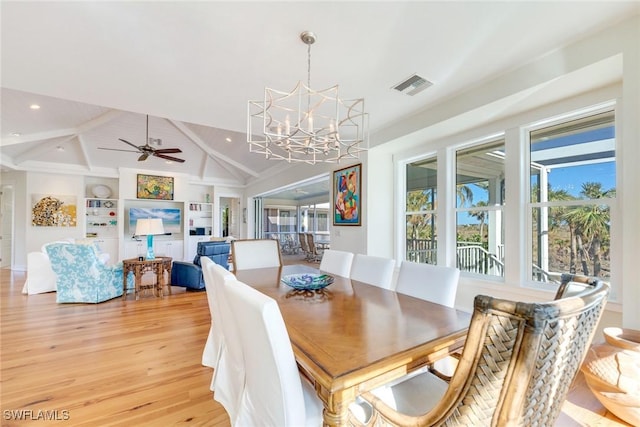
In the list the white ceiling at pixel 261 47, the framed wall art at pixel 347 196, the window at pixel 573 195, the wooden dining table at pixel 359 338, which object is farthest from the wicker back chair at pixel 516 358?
the framed wall art at pixel 347 196

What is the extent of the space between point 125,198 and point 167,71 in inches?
250

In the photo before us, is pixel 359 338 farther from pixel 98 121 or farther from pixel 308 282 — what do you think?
pixel 98 121

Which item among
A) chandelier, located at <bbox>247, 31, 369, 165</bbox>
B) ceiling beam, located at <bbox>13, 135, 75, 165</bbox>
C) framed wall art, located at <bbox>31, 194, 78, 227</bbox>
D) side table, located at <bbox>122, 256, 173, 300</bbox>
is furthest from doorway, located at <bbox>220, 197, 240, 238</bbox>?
chandelier, located at <bbox>247, 31, 369, 165</bbox>

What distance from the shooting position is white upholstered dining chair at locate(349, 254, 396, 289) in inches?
87.7

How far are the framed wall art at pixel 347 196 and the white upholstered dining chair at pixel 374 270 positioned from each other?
1471 millimetres

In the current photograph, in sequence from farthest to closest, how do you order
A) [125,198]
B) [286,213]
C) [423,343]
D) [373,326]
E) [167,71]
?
[286,213] < [125,198] < [167,71] < [373,326] < [423,343]

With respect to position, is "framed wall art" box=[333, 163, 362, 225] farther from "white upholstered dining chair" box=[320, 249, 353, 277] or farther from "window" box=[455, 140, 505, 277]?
"window" box=[455, 140, 505, 277]

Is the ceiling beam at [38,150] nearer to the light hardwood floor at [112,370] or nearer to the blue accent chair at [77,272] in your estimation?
the blue accent chair at [77,272]

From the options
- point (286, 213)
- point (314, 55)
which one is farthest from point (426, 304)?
point (286, 213)

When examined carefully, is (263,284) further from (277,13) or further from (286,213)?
(286,213)

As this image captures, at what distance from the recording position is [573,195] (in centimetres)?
232

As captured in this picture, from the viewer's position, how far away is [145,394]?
1918 mm

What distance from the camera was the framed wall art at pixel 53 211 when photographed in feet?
21.4

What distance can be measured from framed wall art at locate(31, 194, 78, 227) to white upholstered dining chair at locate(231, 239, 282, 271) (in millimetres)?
6450
